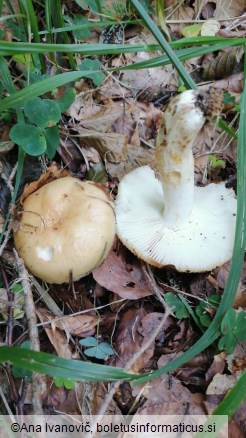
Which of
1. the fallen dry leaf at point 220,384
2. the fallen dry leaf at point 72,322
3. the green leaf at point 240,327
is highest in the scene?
the green leaf at point 240,327

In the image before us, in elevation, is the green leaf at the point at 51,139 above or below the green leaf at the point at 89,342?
above

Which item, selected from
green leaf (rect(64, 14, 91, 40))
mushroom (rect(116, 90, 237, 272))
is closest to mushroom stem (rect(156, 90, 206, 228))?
mushroom (rect(116, 90, 237, 272))

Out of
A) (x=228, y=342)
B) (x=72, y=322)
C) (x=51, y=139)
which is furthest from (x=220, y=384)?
(x=51, y=139)

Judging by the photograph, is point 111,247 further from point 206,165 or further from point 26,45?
point 26,45

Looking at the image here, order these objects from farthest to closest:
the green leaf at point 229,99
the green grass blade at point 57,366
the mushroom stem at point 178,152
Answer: the green leaf at point 229,99 → the mushroom stem at point 178,152 → the green grass blade at point 57,366

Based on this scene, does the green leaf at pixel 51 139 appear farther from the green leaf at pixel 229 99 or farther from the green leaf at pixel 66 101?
the green leaf at pixel 229 99

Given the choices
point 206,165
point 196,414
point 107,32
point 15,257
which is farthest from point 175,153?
point 107,32

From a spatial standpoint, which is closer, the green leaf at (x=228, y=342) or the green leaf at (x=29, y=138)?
the green leaf at (x=228, y=342)

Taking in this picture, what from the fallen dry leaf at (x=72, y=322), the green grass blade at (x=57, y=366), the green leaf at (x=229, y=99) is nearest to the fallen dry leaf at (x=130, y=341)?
the fallen dry leaf at (x=72, y=322)
